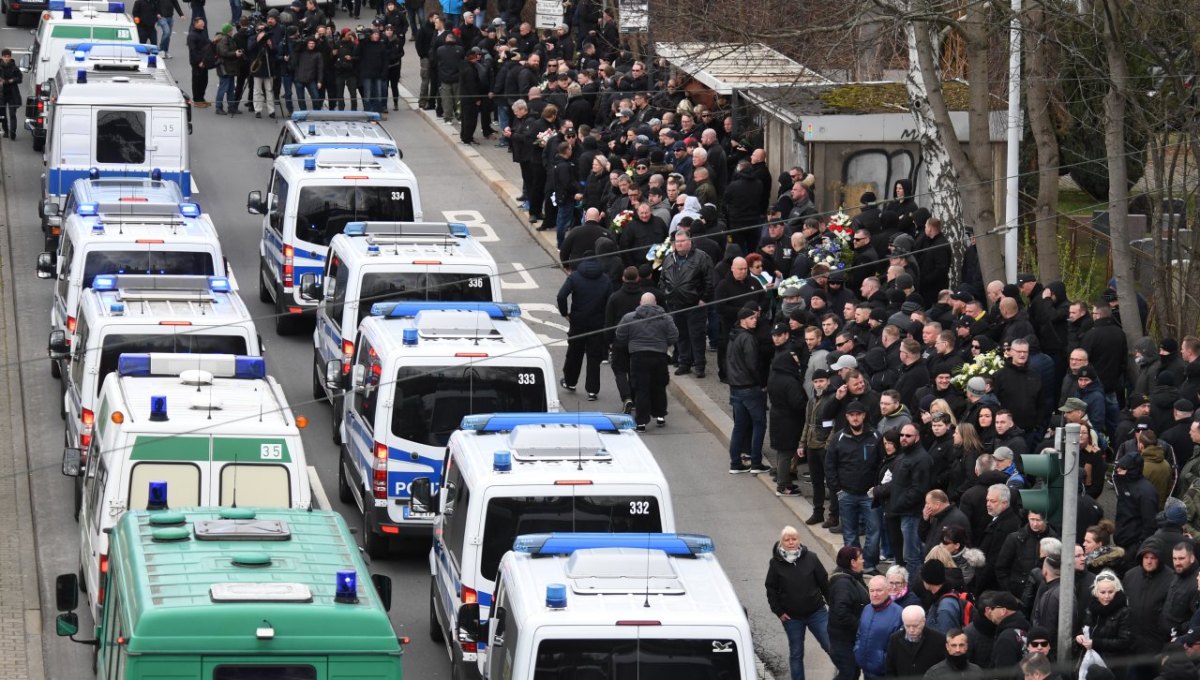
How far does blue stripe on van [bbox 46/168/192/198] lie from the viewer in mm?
28922

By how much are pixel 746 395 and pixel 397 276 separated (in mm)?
3861

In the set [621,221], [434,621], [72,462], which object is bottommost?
[434,621]

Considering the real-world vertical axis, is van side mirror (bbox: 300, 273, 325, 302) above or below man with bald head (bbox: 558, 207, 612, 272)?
below

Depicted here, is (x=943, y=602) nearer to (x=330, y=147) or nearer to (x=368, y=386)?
(x=368, y=386)

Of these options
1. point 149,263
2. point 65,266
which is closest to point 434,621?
point 149,263

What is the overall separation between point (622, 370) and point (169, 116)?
9.25m

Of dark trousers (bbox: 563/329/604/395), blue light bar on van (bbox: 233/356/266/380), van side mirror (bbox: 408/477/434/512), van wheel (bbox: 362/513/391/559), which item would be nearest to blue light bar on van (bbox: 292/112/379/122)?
dark trousers (bbox: 563/329/604/395)

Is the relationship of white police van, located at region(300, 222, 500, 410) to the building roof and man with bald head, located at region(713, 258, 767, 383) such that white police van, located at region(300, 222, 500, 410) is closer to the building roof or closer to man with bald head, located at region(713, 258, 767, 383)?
man with bald head, located at region(713, 258, 767, 383)

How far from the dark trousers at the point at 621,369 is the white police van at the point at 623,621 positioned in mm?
9815

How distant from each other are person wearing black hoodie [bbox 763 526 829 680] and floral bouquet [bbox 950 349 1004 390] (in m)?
3.55

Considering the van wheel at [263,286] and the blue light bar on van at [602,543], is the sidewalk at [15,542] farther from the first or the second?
the blue light bar on van at [602,543]

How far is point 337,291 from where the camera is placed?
22578mm

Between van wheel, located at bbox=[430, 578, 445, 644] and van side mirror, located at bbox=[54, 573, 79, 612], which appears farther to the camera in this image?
van wheel, located at bbox=[430, 578, 445, 644]

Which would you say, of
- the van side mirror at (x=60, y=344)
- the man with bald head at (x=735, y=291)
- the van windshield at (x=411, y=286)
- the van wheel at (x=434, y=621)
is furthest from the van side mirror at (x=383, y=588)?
the van side mirror at (x=60, y=344)
